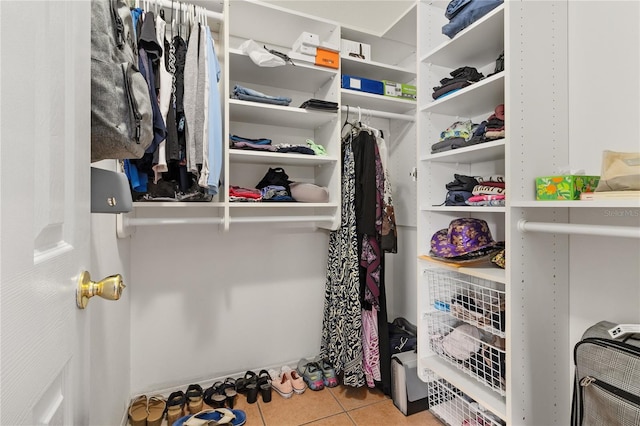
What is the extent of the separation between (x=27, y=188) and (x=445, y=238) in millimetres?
1544

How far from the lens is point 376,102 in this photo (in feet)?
7.02

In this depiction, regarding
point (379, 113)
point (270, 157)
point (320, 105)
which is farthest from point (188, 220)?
point (379, 113)

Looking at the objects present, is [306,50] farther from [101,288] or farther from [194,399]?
[194,399]

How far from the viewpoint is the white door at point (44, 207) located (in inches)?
11.4

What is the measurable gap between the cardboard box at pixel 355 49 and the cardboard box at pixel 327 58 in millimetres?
147

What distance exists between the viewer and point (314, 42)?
1.77 metres

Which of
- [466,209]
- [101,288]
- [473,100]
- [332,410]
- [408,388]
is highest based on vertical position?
[473,100]

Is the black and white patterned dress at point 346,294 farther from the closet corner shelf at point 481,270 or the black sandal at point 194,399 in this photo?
the black sandal at point 194,399

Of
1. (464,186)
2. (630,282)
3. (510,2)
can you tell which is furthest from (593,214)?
(510,2)

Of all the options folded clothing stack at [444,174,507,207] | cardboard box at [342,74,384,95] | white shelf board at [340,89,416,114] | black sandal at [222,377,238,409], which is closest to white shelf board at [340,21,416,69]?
cardboard box at [342,74,384,95]

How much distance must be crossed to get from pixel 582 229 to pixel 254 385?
1.82 meters

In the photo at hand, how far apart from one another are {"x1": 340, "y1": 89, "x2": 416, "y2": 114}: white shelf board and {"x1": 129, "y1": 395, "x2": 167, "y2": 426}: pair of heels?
2114 mm

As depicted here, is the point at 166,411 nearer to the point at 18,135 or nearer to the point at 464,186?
the point at 18,135

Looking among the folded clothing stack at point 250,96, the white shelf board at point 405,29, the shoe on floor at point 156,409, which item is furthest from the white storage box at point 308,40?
the shoe on floor at point 156,409
